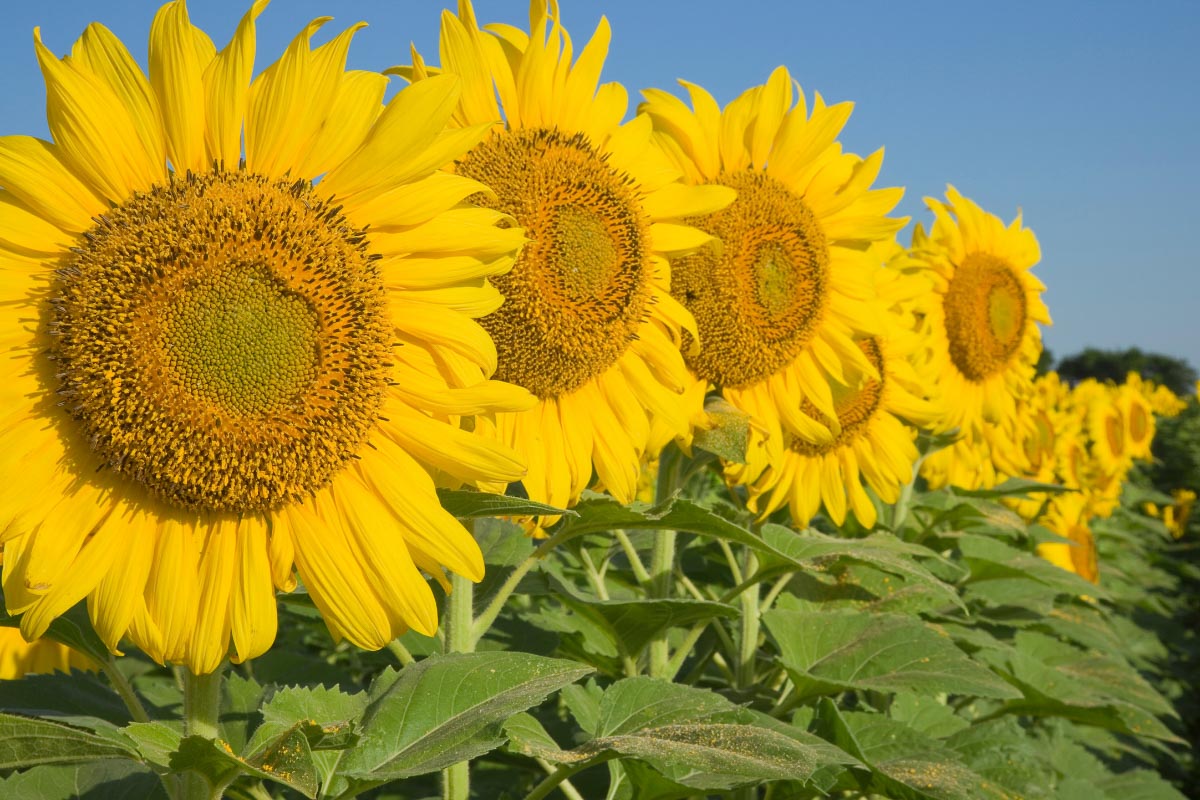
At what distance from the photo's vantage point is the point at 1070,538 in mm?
8281

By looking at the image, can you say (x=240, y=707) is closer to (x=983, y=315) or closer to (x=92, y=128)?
(x=92, y=128)

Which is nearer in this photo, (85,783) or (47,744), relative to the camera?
(47,744)

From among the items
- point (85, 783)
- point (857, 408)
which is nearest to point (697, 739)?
point (85, 783)

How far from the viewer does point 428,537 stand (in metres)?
1.73

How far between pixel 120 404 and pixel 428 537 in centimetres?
47

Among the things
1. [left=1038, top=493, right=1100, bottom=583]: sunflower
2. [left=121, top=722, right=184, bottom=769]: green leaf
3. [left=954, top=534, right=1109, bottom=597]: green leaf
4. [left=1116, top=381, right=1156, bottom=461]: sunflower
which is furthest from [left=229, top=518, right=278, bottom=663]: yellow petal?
[left=1116, top=381, right=1156, bottom=461]: sunflower

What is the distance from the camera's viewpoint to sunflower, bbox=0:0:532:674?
1.59m

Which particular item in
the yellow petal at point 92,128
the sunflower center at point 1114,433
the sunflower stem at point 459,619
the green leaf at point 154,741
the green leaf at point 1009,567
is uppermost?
the sunflower center at point 1114,433

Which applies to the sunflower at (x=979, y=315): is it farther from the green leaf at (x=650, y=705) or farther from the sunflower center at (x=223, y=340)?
the sunflower center at (x=223, y=340)

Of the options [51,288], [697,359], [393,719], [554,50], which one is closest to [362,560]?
[393,719]

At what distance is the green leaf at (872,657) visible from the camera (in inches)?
107

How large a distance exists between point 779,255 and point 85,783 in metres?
2.06

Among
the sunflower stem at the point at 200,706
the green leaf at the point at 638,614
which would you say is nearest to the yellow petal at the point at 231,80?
the sunflower stem at the point at 200,706

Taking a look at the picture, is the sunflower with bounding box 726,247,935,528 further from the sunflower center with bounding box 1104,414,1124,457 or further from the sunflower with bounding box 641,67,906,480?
the sunflower center with bounding box 1104,414,1124,457
